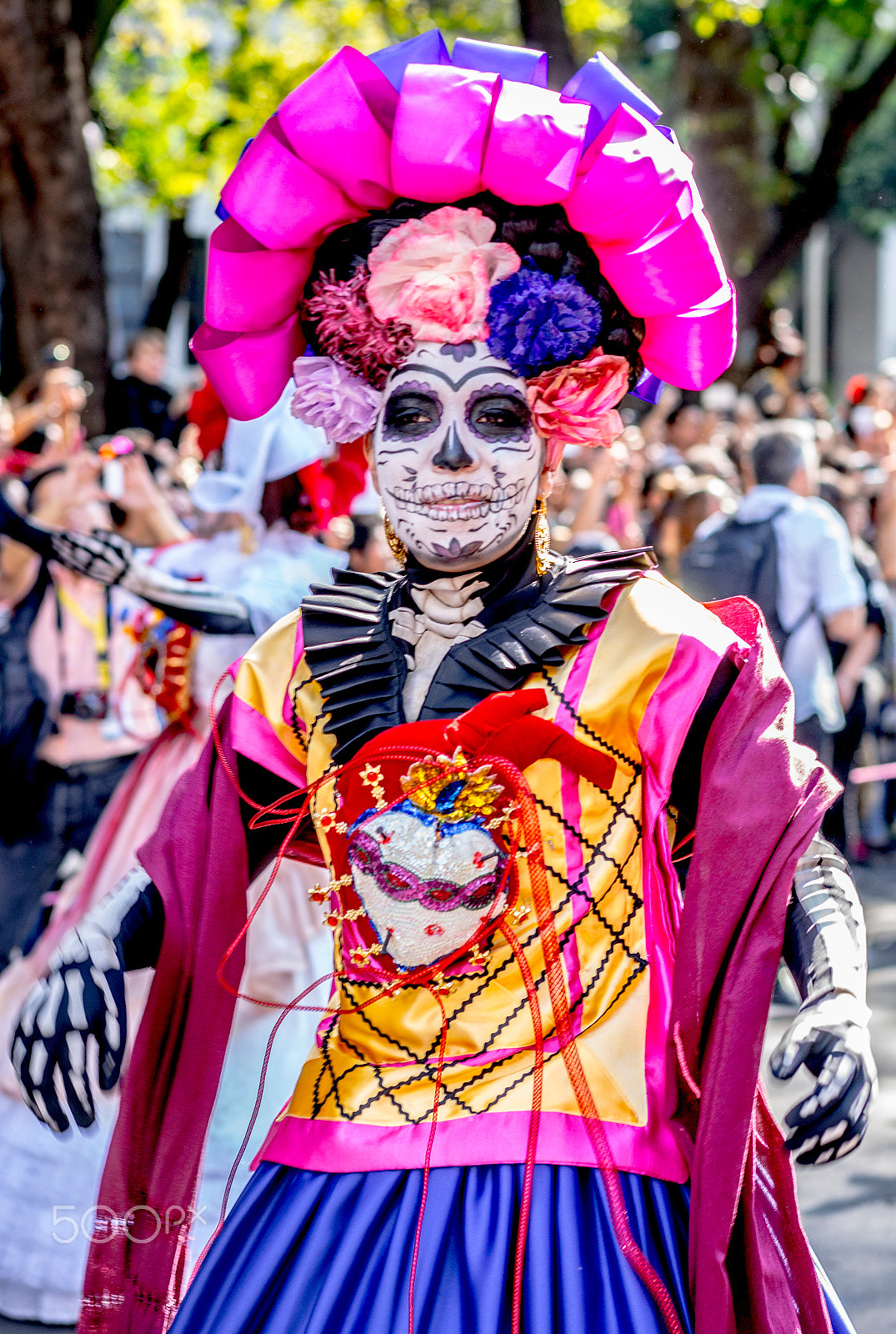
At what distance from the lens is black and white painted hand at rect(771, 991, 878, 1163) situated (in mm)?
1771

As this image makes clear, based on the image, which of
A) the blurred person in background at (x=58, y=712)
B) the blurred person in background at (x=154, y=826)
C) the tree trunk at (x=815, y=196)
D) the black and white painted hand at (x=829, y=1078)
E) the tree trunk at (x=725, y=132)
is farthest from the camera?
the tree trunk at (x=725, y=132)

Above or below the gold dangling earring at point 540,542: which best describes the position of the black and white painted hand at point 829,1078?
below

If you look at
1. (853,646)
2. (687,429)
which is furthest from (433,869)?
(687,429)

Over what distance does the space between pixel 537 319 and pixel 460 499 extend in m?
0.27

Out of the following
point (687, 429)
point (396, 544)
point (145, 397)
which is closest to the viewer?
point (396, 544)

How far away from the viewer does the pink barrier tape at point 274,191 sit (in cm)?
230

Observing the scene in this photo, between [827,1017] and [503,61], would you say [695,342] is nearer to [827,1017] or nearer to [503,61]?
[503,61]

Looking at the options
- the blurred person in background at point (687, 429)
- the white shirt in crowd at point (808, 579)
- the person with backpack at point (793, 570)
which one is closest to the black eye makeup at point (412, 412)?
the person with backpack at point (793, 570)

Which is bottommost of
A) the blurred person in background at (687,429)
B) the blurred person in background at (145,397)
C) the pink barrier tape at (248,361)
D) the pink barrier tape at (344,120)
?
the pink barrier tape at (248,361)

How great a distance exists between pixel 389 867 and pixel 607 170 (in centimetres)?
96

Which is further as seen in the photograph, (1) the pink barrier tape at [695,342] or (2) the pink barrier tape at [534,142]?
(1) the pink barrier tape at [695,342]

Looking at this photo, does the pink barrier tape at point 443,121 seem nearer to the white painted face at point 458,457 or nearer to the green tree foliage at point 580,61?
the white painted face at point 458,457

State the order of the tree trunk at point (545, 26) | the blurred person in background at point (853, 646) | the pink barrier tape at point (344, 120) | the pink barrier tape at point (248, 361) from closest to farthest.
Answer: the pink barrier tape at point (344, 120), the pink barrier tape at point (248, 361), the blurred person in background at point (853, 646), the tree trunk at point (545, 26)

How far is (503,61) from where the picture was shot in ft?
7.64
